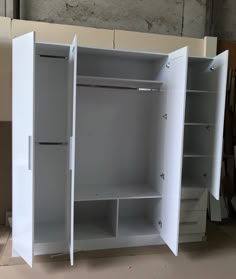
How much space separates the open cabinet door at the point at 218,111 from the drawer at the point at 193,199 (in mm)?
209

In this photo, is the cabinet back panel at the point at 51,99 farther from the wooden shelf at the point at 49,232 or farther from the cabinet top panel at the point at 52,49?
the wooden shelf at the point at 49,232

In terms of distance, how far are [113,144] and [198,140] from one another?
96cm

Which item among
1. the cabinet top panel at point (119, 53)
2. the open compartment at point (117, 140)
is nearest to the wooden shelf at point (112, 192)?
the open compartment at point (117, 140)

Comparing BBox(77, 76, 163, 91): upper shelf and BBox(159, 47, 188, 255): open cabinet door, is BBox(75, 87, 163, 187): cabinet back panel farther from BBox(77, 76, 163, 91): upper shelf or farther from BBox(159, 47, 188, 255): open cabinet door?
BBox(159, 47, 188, 255): open cabinet door

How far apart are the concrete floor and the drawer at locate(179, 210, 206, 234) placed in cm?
16

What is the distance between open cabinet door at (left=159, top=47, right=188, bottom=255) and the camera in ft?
8.38

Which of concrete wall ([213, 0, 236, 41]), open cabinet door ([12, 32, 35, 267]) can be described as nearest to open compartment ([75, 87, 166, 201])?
open cabinet door ([12, 32, 35, 267])

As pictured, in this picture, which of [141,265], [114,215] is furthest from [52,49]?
[141,265]

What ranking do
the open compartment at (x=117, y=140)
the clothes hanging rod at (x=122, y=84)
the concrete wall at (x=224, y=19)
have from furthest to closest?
the concrete wall at (x=224, y=19) → the open compartment at (x=117, y=140) → the clothes hanging rod at (x=122, y=84)

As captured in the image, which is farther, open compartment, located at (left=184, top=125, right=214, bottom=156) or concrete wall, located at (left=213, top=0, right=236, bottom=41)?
concrete wall, located at (left=213, top=0, right=236, bottom=41)

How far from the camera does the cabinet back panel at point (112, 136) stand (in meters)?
3.16

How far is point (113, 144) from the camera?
129 inches

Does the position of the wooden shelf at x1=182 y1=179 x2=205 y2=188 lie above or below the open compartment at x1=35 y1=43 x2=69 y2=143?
below

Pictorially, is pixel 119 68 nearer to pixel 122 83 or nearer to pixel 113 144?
pixel 122 83
